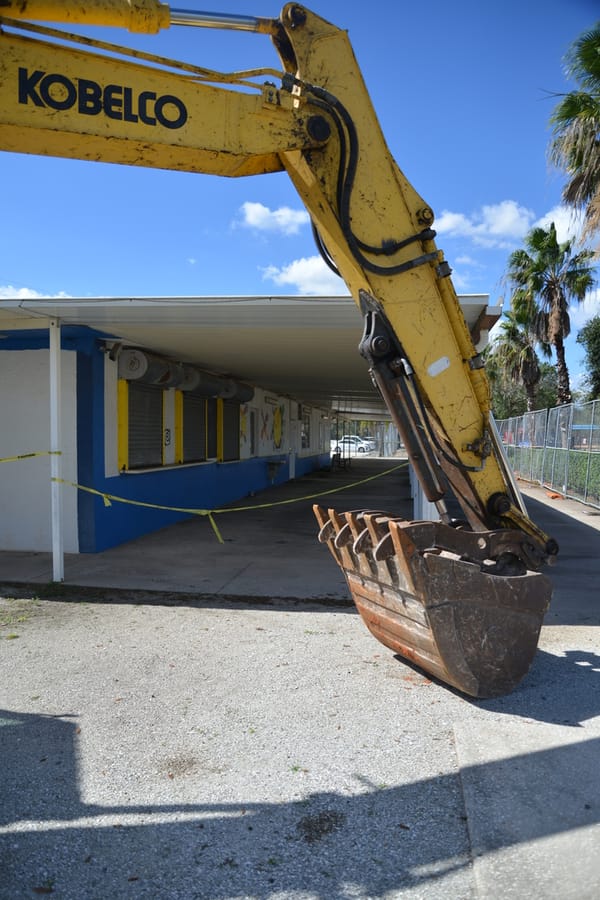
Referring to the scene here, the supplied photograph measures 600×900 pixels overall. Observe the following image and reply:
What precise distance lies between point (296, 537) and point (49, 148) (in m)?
7.62

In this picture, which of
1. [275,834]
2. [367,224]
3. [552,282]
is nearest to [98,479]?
[367,224]

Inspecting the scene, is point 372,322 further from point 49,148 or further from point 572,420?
point 572,420

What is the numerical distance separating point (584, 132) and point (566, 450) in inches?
281

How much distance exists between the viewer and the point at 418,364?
385 cm

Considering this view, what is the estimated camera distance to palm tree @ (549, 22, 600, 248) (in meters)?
12.5

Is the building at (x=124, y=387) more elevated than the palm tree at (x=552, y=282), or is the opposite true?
the palm tree at (x=552, y=282)

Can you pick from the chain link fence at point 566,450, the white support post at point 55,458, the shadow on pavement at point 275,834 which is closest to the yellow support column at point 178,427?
the white support post at point 55,458

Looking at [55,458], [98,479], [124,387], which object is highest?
[124,387]

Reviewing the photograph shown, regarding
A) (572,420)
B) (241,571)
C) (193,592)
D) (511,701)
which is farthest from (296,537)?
(572,420)

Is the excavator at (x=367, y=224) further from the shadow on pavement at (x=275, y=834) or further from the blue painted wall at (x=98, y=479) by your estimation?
the blue painted wall at (x=98, y=479)

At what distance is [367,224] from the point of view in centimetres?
378

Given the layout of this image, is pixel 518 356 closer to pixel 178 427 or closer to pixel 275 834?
pixel 178 427

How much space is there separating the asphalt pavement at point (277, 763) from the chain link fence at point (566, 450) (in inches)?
360

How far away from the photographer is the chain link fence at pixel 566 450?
14.3 m
